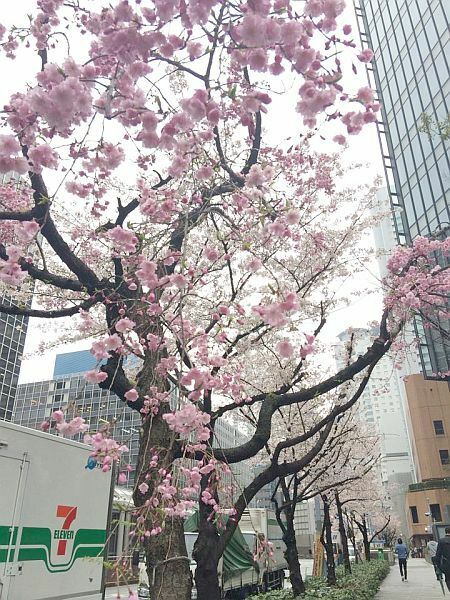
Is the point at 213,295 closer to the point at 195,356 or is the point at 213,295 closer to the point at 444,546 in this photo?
the point at 195,356

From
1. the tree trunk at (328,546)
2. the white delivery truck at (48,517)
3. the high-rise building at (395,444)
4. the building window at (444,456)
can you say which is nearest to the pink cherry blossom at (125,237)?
the white delivery truck at (48,517)

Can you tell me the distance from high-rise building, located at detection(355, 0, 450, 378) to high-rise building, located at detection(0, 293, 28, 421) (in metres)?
27.7

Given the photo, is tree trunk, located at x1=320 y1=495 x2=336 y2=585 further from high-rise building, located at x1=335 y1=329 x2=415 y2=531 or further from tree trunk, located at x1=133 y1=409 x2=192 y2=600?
high-rise building, located at x1=335 y1=329 x2=415 y2=531

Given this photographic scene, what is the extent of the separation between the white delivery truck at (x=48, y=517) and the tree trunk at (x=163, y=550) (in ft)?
2.01

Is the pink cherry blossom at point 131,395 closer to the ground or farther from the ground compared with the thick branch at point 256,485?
farther from the ground

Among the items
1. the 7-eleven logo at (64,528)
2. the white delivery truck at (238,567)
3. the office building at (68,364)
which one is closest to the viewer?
the 7-eleven logo at (64,528)

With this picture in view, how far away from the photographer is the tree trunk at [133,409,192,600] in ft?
13.8

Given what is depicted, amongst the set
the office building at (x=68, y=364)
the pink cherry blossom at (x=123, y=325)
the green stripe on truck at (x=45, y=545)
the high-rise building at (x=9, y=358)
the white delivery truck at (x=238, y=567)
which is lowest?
the white delivery truck at (x=238, y=567)

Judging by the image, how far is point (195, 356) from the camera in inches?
201

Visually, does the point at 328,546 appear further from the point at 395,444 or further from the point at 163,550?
the point at 395,444

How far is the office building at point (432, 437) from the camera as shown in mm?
45344

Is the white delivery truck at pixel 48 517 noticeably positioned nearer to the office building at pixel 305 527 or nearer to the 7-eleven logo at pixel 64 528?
the 7-eleven logo at pixel 64 528

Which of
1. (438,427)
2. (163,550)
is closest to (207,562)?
(163,550)

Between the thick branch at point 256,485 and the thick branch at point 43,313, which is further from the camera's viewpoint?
the thick branch at point 256,485
